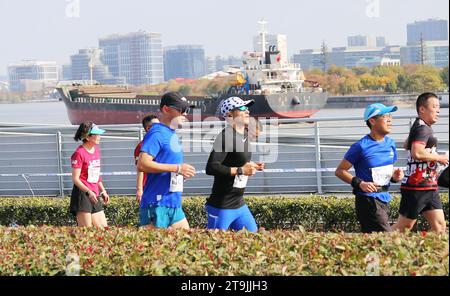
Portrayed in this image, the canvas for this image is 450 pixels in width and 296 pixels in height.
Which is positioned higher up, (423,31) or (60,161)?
(423,31)

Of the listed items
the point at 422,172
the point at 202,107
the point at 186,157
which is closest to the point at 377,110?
the point at 422,172

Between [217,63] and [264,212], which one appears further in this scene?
[217,63]

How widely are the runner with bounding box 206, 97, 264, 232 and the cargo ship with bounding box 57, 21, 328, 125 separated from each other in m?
49.0

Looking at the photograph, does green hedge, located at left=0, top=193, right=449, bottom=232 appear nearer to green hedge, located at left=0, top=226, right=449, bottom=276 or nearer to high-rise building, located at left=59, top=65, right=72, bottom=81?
green hedge, located at left=0, top=226, right=449, bottom=276

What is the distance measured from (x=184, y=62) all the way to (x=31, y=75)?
46.7 ft

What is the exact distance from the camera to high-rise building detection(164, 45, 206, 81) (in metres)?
78.4

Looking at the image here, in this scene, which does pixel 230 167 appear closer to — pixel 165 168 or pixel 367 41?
pixel 165 168

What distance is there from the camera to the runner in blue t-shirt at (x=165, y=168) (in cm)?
704

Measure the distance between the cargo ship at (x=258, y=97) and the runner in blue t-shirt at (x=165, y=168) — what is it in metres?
49.1

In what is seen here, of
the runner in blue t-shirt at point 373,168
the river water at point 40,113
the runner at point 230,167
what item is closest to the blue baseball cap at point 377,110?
the runner in blue t-shirt at point 373,168

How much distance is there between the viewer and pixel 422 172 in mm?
7555

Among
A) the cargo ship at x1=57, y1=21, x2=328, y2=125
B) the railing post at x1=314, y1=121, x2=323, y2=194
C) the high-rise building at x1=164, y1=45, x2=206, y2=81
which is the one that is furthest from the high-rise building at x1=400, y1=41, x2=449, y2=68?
the railing post at x1=314, y1=121, x2=323, y2=194
